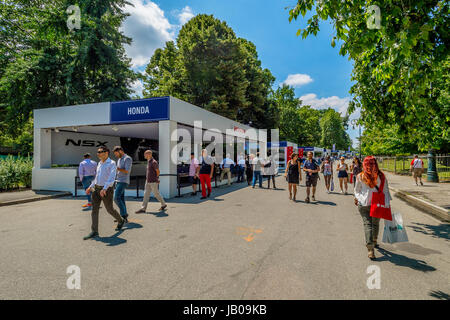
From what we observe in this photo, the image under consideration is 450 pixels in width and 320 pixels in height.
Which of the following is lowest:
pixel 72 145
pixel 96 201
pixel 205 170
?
pixel 96 201

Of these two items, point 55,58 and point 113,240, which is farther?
point 55,58

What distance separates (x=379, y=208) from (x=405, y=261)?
3.14 ft

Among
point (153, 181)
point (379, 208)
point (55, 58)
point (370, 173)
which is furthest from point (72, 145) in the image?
point (379, 208)

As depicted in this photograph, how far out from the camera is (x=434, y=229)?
5805 mm

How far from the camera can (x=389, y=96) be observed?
22.2 ft

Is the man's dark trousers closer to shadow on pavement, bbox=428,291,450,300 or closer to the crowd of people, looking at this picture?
the crowd of people

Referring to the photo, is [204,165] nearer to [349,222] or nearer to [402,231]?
[349,222]

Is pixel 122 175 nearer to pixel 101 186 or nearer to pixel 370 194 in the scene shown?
pixel 101 186

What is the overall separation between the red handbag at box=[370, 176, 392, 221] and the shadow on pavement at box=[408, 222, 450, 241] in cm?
253

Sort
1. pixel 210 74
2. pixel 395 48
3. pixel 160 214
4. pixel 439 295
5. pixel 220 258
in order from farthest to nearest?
1. pixel 210 74
2. pixel 160 214
3. pixel 220 258
4. pixel 395 48
5. pixel 439 295

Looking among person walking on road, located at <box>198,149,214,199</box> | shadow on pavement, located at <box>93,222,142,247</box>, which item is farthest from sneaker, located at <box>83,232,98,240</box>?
person walking on road, located at <box>198,149,214,199</box>

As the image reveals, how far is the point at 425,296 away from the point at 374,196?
4.89ft

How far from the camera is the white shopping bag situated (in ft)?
12.6

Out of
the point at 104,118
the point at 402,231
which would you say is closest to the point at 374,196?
the point at 402,231
